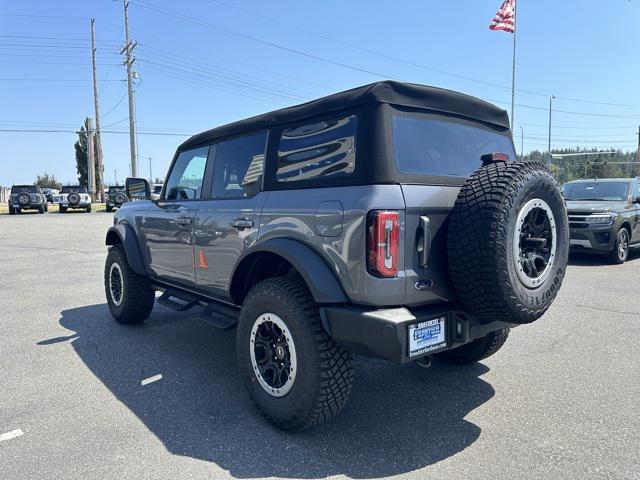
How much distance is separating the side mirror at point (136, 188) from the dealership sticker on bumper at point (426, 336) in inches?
145

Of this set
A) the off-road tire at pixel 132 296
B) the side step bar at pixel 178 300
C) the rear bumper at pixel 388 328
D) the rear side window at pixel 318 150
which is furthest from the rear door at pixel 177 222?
the rear bumper at pixel 388 328

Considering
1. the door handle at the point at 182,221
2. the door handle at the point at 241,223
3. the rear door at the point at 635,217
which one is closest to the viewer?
the door handle at the point at 241,223

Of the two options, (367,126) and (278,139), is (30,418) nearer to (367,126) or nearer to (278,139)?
(278,139)

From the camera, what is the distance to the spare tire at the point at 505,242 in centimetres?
243

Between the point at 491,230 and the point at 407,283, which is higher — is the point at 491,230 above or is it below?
above

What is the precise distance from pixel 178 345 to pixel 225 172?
1.81 m

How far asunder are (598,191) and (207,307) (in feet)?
31.9

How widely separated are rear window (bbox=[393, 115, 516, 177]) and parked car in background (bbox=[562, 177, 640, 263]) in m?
6.89

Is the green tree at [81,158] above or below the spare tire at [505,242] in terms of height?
above

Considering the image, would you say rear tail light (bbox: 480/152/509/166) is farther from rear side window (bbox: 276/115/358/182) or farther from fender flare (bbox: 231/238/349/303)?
fender flare (bbox: 231/238/349/303)

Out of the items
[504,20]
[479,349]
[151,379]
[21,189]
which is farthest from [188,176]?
[21,189]

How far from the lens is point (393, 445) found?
2682 mm

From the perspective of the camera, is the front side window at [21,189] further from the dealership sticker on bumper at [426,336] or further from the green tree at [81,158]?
the green tree at [81,158]

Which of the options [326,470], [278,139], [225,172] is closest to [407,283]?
[326,470]
